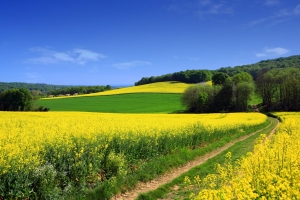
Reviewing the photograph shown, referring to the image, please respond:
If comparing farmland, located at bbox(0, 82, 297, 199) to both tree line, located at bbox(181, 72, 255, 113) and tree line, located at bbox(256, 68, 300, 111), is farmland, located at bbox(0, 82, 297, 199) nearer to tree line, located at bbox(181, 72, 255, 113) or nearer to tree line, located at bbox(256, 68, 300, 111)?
tree line, located at bbox(181, 72, 255, 113)

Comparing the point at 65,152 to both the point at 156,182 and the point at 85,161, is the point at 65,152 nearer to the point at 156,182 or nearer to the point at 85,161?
the point at 85,161

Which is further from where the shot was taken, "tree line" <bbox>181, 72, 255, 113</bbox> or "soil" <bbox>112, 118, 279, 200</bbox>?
"tree line" <bbox>181, 72, 255, 113</bbox>

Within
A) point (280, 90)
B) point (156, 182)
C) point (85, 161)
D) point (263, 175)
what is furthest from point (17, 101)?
point (263, 175)

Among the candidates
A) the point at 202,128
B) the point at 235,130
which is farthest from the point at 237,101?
the point at 202,128

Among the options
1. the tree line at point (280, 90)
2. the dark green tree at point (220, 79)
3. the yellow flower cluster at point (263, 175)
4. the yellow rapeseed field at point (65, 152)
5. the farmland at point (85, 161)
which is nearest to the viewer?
the yellow flower cluster at point (263, 175)

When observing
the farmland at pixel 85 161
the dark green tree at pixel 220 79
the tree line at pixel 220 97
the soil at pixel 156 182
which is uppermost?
the dark green tree at pixel 220 79

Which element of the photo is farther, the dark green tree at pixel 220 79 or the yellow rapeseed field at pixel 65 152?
the dark green tree at pixel 220 79

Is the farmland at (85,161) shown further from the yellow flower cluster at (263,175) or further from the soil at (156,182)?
the yellow flower cluster at (263,175)

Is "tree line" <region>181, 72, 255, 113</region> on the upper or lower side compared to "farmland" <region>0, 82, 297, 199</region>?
upper

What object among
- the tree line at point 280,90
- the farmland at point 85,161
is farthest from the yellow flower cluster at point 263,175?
the tree line at point 280,90

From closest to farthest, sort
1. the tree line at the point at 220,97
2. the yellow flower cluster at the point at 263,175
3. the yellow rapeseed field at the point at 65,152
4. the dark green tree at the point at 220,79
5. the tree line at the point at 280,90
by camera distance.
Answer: the yellow flower cluster at the point at 263,175
the yellow rapeseed field at the point at 65,152
the tree line at the point at 280,90
the tree line at the point at 220,97
the dark green tree at the point at 220,79

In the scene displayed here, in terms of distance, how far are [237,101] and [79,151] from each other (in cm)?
5549

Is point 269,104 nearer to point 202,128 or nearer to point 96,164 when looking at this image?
point 202,128

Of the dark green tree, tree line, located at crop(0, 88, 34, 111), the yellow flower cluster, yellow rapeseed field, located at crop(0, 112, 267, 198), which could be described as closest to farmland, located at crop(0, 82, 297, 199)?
yellow rapeseed field, located at crop(0, 112, 267, 198)
